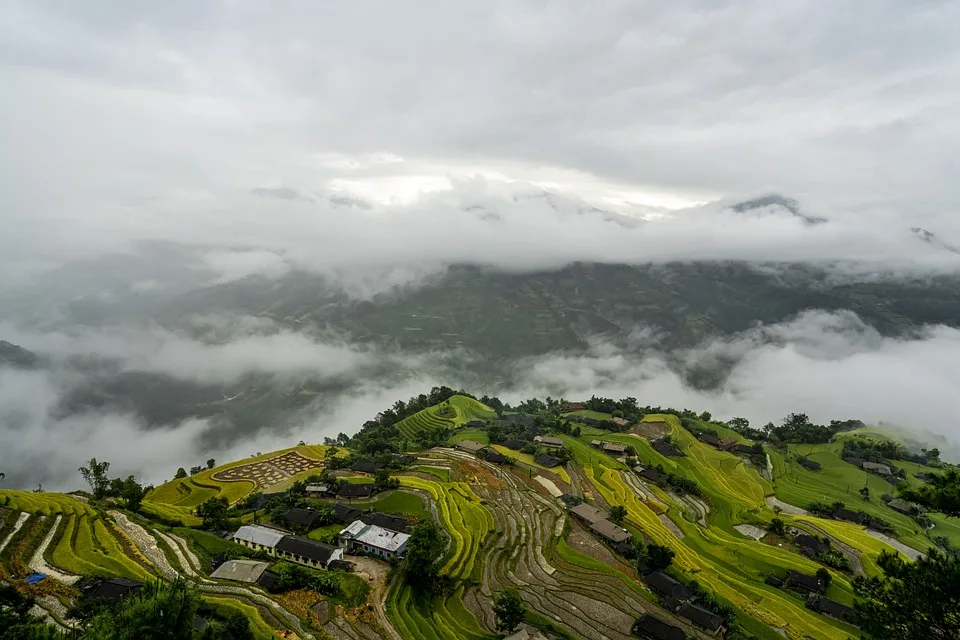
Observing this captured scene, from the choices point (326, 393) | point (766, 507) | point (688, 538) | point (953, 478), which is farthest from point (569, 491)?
point (326, 393)

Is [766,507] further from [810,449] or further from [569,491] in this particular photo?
[810,449]

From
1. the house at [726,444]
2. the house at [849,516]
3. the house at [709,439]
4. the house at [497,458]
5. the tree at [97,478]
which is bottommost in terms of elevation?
the house at [849,516]

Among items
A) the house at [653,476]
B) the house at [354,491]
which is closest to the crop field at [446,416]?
the house at [653,476]

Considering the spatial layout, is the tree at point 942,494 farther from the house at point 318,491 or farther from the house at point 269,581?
the house at point 318,491

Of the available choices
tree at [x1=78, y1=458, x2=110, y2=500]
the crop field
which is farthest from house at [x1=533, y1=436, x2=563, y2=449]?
tree at [x1=78, y1=458, x2=110, y2=500]

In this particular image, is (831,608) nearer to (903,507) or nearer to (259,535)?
(903,507)

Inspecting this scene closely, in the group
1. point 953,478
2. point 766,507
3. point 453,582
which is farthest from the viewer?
point 766,507

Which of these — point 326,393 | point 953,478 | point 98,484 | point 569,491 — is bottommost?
point 326,393

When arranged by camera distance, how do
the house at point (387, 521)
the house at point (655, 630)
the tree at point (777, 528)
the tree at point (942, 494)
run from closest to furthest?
1. the tree at point (942, 494)
2. the house at point (655, 630)
3. the house at point (387, 521)
4. the tree at point (777, 528)
